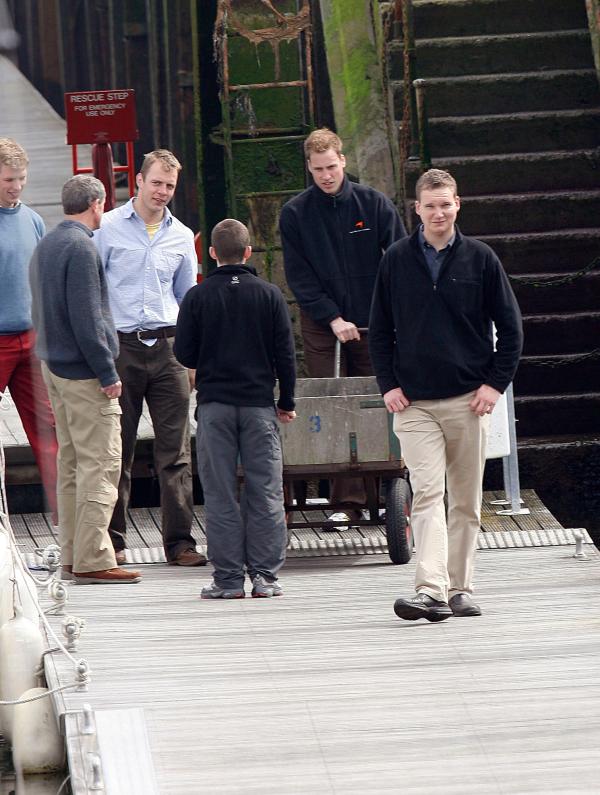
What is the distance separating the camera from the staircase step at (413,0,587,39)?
12891 mm

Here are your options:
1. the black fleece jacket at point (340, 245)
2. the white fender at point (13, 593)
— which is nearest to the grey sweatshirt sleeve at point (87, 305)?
the white fender at point (13, 593)

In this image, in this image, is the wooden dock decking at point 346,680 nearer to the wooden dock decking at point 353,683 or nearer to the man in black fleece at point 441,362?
the wooden dock decking at point 353,683

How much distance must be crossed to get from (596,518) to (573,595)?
3.73 meters

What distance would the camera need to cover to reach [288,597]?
747cm

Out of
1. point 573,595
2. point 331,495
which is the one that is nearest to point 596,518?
point 331,495

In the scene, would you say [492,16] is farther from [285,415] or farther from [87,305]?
[87,305]

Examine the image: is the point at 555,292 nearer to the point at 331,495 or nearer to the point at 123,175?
the point at 331,495

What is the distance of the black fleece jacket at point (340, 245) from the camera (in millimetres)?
8406

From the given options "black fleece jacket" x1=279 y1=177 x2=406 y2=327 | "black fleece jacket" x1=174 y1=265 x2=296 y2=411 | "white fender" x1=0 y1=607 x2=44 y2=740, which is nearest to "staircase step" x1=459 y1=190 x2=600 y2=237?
"black fleece jacket" x1=279 y1=177 x2=406 y2=327

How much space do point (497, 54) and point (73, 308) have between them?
6.08 m

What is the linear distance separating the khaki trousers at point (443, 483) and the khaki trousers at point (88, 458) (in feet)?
4.43

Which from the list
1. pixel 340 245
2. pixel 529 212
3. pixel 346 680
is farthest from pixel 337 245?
pixel 529 212

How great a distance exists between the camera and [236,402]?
291 inches

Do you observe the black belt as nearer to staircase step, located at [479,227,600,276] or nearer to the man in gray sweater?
the man in gray sweater
